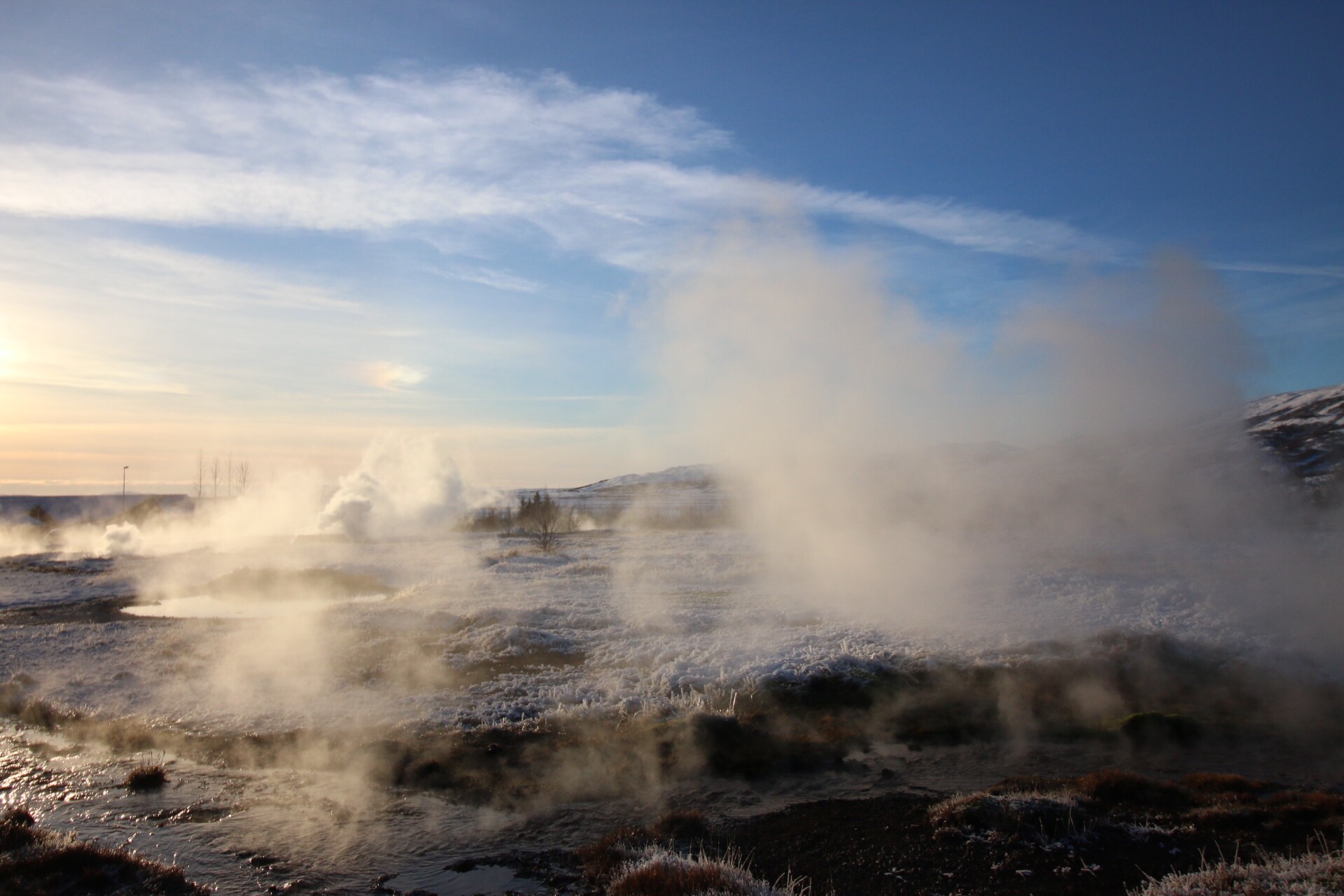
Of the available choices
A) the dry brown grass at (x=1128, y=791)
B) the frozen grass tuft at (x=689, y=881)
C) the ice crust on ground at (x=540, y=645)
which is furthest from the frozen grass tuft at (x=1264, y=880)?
the ice crust on ground at (x=540, y=645)

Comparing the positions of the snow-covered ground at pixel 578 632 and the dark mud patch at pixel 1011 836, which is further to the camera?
the snow-covered ground at pixel 578 632

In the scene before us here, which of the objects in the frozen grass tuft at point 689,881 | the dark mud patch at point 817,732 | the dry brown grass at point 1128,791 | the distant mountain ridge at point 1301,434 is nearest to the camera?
the frozen grass tuft at point 689,881

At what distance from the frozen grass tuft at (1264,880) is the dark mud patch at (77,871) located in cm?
1080

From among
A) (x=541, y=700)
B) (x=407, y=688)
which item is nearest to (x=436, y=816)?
(x=541, y=700)

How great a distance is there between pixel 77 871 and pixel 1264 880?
13204 mm

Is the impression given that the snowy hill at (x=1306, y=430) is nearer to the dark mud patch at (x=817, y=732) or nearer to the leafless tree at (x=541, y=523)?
the dark mud patch at (x=817, y=732)

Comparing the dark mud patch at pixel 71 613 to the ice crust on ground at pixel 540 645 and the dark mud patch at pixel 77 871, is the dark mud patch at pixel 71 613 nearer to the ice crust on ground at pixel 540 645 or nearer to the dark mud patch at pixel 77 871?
the ice crust on ground at pixel 540 645

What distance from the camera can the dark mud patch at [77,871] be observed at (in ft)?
28.7

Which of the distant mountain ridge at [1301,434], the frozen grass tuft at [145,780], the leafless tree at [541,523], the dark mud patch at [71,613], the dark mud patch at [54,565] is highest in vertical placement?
the distant mountain ridge at [1301,434]

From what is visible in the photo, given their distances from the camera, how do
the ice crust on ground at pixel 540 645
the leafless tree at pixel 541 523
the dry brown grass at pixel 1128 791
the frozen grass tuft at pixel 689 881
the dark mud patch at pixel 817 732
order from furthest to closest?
the leafless tree at pixel 541 523 < the ice crust on ground at pixel 540 645 < the dark mud patch at pixel 817 732 < the dry brown grass at pixel 1128 791 < the frozen grass tuft at pixel 689 881

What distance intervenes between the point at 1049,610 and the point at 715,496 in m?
107

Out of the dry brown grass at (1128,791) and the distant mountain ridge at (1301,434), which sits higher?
the distant mountain ridge at (1301,434)

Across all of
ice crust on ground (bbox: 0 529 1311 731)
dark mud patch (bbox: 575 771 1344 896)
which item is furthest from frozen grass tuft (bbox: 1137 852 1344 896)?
ice crust on ground (bbox: 0 529 1311 731)

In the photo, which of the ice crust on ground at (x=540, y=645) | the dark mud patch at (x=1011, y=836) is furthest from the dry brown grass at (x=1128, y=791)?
the ice crust on ground at (x=540, y=645)
